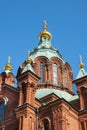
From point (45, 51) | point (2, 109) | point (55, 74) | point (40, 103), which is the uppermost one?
point (45, 51)

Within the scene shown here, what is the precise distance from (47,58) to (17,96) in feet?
33.4

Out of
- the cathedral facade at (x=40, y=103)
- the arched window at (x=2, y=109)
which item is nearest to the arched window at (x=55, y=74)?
the cathedral facade at (x=40, y=103)

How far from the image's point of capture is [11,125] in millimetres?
27797

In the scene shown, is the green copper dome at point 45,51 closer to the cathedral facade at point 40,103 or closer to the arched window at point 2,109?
the cathedral facade at point 40,103

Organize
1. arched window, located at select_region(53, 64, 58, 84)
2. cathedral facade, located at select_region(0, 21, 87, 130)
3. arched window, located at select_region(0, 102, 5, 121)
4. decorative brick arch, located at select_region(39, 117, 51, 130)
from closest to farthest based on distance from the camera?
cathedral facade, located at select_region(0, 21, 87, 130), decorative brick arch, located at select_region(39, 117, 51, 130), arched window, located at select_region(0, 102, 5, 121), arched window, located at select_region(53, 64, 58, 84)

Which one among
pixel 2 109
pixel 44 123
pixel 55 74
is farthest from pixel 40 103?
pixel 55 74

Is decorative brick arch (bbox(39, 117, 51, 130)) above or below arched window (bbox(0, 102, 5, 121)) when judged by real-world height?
below

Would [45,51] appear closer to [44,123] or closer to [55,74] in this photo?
[55,74]

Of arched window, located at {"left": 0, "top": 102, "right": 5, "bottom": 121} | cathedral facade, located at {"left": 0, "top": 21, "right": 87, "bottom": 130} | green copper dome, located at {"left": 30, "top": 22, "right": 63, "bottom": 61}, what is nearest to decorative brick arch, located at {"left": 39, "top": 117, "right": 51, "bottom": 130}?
cathedral facade, located at {"left": 0, "top": 21, "right": 87, "bottom": 130}

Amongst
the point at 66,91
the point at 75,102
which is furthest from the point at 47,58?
the point at 75,102

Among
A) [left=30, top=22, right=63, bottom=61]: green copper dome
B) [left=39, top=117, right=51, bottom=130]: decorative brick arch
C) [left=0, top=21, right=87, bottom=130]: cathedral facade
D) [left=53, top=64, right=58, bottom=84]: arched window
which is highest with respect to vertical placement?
[left=30, top=22, right=63, bottom=61]: green copper dome

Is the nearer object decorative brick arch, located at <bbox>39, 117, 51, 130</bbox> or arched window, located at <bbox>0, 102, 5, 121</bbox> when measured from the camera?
decorative brick arch, located at <bbox>39, 117, 51, 130</bbox>

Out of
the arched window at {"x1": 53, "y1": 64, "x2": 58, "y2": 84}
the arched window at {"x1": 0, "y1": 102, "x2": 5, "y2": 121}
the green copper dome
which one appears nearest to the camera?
the arched window at {"x1": 0, "y1": 102, "x2": 5, "y2": 121}

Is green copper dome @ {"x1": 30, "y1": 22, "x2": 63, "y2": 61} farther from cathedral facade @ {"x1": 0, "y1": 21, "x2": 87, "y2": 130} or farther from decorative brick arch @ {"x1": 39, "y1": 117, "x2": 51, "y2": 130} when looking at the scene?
decorative brick arch @ {"x1": 39, "y1": 117, "x2": 51, "y2": 130}
